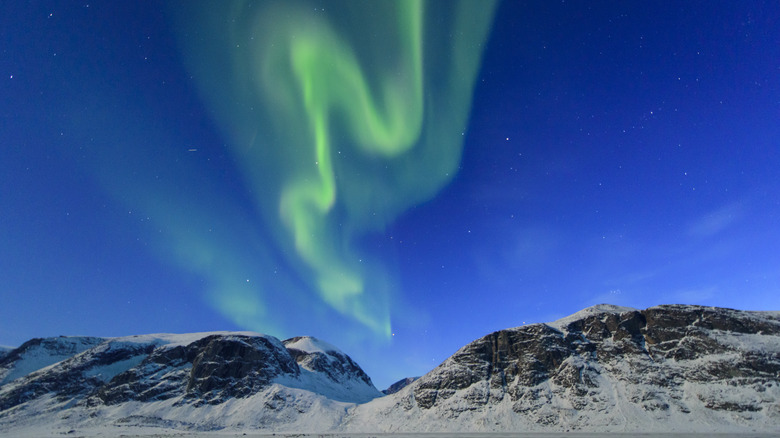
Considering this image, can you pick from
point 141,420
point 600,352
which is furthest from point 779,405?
point 141,420

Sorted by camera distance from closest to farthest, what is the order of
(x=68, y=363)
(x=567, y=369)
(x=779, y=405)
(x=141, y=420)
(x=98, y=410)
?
(x=779, y=405)
(x=567, y=369)
(x=141, y=420)
(x=98, y=410)
(x=68, y=363)

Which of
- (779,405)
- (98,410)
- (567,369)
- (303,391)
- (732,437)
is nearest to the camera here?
(732,437)

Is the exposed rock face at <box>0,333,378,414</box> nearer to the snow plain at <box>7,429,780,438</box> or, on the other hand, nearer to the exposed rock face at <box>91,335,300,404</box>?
the exposed rock face at <box>91,335,300,404</box>

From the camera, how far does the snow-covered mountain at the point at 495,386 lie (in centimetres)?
8762

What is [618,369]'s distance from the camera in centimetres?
10438

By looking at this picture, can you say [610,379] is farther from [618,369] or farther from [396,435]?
[396,435]

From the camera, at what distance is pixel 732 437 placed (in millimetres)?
62281

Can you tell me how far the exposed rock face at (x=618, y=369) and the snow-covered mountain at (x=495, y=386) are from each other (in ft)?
1.16

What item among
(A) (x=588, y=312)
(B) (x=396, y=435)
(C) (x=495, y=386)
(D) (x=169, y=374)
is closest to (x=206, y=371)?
(D) (x=169, y=374)

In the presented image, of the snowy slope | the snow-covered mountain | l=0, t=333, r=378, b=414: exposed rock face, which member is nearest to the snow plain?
the snow-covered mountain

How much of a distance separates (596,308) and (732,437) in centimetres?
7424

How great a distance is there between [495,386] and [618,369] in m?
35.4

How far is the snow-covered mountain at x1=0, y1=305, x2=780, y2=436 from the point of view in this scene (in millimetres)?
87625

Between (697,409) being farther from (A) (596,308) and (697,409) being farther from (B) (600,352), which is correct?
(A) (596,308)
